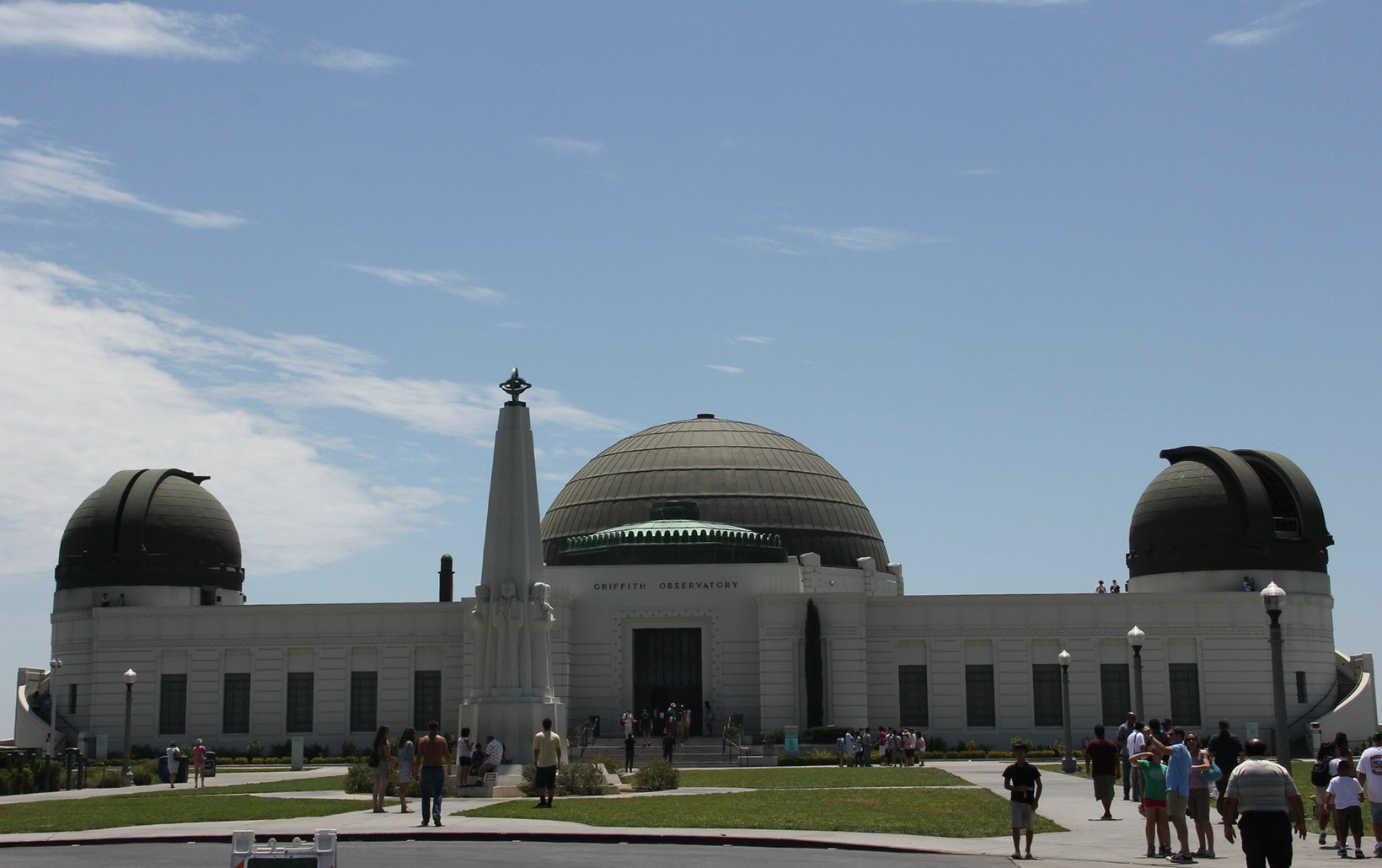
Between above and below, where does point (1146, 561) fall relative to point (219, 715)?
above

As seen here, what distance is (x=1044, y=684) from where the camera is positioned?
5469 cm

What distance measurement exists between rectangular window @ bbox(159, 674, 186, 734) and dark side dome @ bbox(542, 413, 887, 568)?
1526 centimetres

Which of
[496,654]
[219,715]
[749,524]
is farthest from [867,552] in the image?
[496,654]

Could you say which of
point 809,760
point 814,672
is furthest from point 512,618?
point 814,672

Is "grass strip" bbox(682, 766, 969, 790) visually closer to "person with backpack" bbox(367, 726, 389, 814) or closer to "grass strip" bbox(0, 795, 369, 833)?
"person with backpack" bbox(367, 726, 389, 814)

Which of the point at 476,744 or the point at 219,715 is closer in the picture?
the point at 476,744

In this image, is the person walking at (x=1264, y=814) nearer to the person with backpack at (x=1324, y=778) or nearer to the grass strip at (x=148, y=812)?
the person with backpack at (x=1324, y=778)

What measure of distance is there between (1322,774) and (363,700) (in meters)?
40.4

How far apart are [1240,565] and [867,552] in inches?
623

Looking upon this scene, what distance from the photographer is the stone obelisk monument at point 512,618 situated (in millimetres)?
34750

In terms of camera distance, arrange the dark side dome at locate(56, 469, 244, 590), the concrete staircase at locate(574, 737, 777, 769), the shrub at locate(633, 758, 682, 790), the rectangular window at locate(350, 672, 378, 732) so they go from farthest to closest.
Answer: the dark side dome at locate(56, 469, 244, 590) < the rectangular window at locate(350, 672, 378, 732) < the concrete staircase at locate(574, 737, 777, 769) < the shrub at locate(633, 758, 682, 790)

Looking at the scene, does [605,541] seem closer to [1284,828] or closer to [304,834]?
[304,834]

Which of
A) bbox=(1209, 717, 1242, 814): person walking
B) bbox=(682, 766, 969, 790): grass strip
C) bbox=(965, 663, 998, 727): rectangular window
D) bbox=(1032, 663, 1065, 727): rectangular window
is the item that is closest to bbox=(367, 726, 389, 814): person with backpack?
bbox=(682, 766, 969, 790): grass strip

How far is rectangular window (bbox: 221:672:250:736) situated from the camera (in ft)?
183
